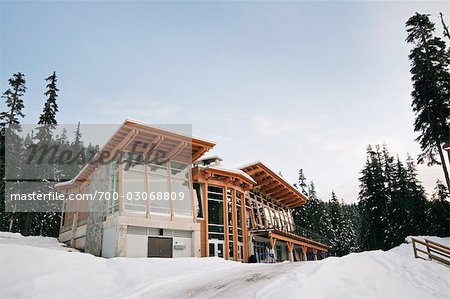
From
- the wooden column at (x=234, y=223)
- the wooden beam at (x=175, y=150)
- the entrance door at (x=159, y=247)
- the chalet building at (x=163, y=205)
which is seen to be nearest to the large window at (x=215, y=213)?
the chalet building at (x=163, y=205)

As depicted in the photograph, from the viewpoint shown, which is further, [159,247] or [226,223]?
[226,223]

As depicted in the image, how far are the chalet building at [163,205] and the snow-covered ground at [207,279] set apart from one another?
4029 millimetres

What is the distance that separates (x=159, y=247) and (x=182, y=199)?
342 cm

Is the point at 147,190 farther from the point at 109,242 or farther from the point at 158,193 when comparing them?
the point at 109,242

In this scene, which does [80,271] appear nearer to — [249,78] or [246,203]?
[249,78]

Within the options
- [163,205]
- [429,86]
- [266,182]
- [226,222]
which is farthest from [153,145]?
[429,86]

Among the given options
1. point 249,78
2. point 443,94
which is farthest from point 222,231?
point 443,94

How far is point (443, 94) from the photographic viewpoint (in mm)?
26750

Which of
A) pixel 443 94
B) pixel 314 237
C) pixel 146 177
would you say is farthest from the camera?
pixel 314 237

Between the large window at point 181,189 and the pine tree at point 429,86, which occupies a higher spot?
the pine tree at point 429,86

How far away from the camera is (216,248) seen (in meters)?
23.5

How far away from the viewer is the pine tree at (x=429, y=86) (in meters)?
26.6

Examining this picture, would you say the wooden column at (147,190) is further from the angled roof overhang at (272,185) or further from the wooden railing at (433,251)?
the wooden railing at (433,251)

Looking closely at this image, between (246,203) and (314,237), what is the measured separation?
1822 centimetres
